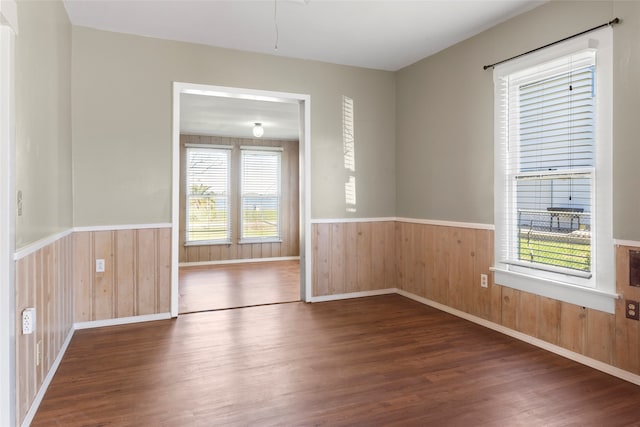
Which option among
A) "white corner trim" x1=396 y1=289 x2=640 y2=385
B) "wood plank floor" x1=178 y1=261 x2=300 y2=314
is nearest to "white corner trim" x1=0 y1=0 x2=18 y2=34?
"wood plank floor" x1=178 y1=261 x2=300 y2=314

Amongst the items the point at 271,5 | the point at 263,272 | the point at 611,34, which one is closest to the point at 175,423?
the point at 271,5

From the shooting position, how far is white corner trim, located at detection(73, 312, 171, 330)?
377 centimetres

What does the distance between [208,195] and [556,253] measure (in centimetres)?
621

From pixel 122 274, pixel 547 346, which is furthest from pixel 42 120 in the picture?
pixel 547 346

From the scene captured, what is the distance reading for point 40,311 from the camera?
7.97ft

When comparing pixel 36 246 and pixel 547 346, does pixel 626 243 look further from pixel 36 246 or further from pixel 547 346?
pixel 36 246

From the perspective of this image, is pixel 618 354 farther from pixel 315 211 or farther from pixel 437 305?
pixel 315 211

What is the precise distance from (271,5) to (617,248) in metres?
3.09

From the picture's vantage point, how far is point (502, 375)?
277 cm

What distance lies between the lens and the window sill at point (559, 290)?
2834 millimetres

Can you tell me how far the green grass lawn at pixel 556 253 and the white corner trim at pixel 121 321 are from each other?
3.34m

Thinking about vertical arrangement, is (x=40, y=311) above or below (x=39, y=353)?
above

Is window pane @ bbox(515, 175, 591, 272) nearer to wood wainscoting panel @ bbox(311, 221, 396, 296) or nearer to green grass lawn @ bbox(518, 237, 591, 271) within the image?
green grass lawn @ bbox(518, 237, 591, 271)

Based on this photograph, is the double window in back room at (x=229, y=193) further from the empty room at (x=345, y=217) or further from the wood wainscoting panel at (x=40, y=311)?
the wood wainscoting panel at (x=40, y=311)
